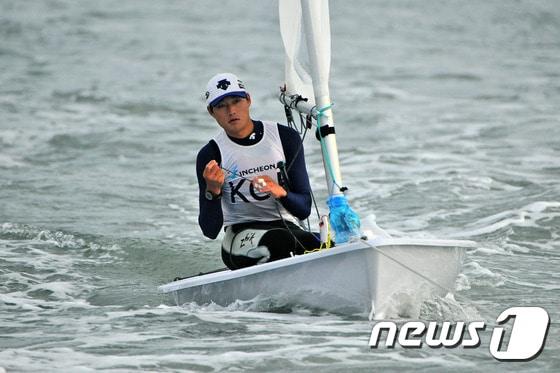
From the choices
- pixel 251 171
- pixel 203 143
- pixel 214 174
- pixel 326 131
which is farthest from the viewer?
pixel 203 143

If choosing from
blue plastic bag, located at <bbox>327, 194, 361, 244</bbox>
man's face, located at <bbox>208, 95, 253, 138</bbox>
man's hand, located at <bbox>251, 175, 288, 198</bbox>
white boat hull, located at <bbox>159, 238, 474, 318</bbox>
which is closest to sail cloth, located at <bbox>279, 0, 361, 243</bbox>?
blue plastic bag, located at <bbox>327, 194, 361, 244</bbox>

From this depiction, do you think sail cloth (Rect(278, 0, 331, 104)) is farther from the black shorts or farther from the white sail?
the black shorts

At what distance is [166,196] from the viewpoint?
11930mm

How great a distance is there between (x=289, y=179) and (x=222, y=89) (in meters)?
0.68

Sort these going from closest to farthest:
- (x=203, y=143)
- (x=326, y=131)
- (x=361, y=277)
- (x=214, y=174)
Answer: (x=361, y=277) → (x=214, y=174) → (x=326, y=131) → (x=203, y=143)

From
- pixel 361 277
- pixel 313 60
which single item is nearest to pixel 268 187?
pixel 361 277

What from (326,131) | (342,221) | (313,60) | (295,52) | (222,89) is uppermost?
(295,52)

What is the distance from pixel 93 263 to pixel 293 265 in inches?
126

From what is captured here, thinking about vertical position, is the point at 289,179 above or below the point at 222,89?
below

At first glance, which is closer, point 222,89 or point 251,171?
point 222,89

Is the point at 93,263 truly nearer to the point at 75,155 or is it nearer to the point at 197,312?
the point at 197,312

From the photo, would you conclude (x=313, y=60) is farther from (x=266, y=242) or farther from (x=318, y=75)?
(x=266, y=242)

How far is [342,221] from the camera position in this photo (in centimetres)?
629

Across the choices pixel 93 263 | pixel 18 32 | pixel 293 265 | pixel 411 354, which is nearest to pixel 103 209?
pixel 93 263
